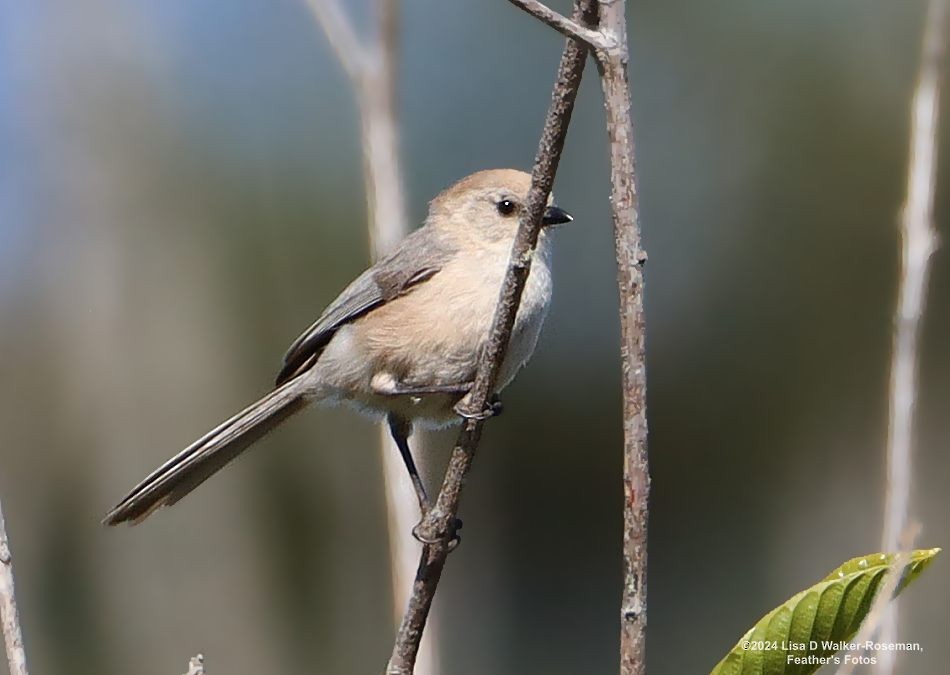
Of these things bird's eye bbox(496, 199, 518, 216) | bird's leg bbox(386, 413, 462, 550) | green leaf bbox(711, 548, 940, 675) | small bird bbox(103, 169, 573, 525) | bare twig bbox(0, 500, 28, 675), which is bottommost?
green leaf bbox(711, 548, 940, 675)

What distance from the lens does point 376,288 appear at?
2805 millimetres

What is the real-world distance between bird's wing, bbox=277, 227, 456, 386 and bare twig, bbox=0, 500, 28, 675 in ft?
4.32

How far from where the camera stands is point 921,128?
1426 mm

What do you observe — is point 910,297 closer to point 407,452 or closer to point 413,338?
point 413,338

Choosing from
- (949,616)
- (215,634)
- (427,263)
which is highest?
(427,263)

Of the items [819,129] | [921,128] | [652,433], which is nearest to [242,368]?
[652,433]

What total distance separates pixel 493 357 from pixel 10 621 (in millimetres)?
789

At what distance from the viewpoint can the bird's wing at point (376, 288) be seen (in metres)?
2.78

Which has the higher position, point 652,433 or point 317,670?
point 652,433

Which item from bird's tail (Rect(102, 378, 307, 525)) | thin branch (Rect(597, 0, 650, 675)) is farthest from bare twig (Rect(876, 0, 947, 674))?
bird's tail (Rect(102, 378, 307, 525))

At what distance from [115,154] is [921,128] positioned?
433 cm

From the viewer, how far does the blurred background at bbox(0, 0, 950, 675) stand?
4426 millimetres

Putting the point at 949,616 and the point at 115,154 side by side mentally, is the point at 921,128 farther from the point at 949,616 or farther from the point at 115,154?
the point at 115,154

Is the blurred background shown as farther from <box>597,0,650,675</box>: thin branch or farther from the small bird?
<box>597,0,650,675</box>: thin branch
